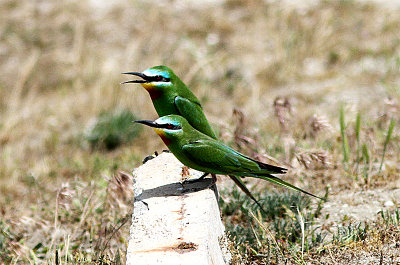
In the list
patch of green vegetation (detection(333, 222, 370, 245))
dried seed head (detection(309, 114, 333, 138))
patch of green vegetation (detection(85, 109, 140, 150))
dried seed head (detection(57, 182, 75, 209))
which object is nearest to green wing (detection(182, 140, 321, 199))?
patch of green vegetation (detection(333, 222, 370, 245))

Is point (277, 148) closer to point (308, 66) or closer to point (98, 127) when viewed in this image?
point (98, 127)

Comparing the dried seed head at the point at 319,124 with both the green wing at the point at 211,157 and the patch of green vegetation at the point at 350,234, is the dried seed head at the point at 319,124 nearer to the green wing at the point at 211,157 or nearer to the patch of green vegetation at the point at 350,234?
the patch of green vegetation at the point at 350,234

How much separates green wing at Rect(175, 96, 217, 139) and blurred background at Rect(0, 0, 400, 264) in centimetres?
47

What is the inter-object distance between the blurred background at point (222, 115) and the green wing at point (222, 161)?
30 cm

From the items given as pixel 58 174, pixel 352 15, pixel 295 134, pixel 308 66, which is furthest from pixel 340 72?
pixel 58 174

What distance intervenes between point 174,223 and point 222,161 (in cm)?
46

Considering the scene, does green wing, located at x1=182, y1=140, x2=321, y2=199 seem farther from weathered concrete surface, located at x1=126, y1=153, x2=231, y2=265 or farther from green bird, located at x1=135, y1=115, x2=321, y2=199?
weathered concrete surface, located at x1=126, y1=153, x2=231, y2=265

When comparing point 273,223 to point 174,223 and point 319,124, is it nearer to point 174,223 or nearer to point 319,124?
point 319,124

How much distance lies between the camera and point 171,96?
11.7 feet

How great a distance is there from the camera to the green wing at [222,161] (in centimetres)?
291

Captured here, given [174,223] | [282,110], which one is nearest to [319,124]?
[282,110]

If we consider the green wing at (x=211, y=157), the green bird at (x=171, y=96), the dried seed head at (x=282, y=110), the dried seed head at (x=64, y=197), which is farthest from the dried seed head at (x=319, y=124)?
the dried seed head at (x=64, y=197)

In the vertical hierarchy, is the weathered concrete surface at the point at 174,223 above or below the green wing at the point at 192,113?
below

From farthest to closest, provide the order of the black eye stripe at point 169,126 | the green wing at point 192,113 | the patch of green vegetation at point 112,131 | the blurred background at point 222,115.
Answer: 1. the patch of green vegetation at point 112,131
2. the green wing at point 192,113
3. the blurred background at point 222,115
4. the black eye stripe at point 169,126
